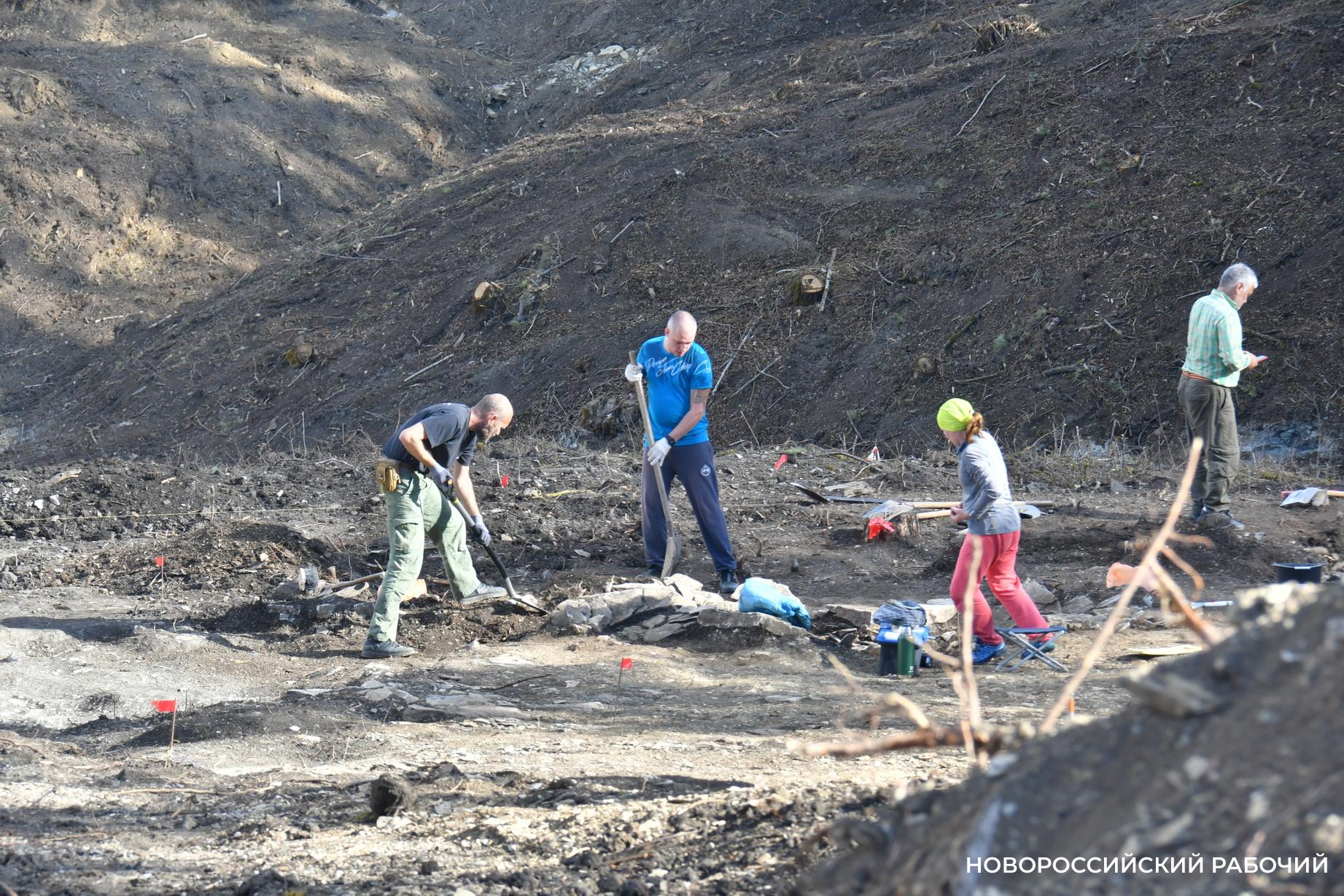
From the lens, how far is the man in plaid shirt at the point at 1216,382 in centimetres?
773

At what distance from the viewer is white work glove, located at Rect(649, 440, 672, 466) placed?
7.43m

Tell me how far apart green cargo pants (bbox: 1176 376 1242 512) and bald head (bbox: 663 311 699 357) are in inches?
133

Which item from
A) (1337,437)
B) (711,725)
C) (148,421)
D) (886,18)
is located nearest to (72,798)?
(711,725)

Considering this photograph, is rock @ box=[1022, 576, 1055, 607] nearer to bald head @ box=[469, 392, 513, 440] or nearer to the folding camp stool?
the folding camp stool

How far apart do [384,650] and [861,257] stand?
10.6 metres

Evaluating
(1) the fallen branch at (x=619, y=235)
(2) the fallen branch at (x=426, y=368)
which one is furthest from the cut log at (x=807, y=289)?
(2) the fallen branch at (x=426, y=368)

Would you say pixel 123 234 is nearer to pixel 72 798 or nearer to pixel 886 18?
pixel 886 18

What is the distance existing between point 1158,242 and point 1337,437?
136 inches

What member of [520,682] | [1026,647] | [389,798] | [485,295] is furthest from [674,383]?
[485,295]

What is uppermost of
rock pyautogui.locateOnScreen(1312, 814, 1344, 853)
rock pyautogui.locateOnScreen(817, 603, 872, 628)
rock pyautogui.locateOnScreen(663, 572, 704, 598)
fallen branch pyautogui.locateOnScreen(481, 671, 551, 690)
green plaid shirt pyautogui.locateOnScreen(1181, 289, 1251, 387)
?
green plaid shirt pyautogui.locateOnScreen(1181, 289, 1251, 387)

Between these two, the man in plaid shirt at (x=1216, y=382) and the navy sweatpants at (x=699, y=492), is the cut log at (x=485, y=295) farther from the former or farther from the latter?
the man in plaid shirt at (x=1216, y=382)

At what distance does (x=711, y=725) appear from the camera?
17.4 feet

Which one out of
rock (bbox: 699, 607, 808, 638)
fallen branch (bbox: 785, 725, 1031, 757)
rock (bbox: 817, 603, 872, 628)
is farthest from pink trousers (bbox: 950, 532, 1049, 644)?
fallen branch (bbox: 785, 725, 1031, 757)

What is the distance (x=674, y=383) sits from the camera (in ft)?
25.1
